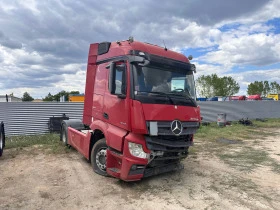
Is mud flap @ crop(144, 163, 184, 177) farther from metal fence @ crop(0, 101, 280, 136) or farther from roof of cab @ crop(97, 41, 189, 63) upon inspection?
metal fence @ crop(0, 101, 280, 136)

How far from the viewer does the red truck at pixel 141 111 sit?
5180 mm

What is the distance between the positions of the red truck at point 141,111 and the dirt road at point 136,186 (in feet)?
1.23

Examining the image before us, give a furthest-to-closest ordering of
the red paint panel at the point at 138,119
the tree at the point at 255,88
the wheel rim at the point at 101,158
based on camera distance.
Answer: the tree at the point at 255,88
the wheel rim at the point at 101,158
the red paint panel at the point at 138,119

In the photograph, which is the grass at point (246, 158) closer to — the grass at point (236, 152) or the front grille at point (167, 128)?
the grass at point (236, 152)

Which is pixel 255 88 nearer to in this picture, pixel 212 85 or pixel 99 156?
pixel 212 85

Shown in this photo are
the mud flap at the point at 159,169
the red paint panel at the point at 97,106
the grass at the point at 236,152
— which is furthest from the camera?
the grass at the point at 236,152

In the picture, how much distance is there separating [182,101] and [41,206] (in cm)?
356

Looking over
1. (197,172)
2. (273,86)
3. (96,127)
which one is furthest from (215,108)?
(273,86)

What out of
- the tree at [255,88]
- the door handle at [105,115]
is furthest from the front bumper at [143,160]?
the tree at [255,88]

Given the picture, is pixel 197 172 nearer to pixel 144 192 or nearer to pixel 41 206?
pixel 144 192

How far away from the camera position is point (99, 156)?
20.5 feet

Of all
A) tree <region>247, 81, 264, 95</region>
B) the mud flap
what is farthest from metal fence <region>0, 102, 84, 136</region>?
tree <region>247, 81, 264, 95</region>

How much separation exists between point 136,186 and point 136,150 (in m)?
1.01

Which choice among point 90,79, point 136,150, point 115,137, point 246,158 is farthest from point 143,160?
point 246,158
